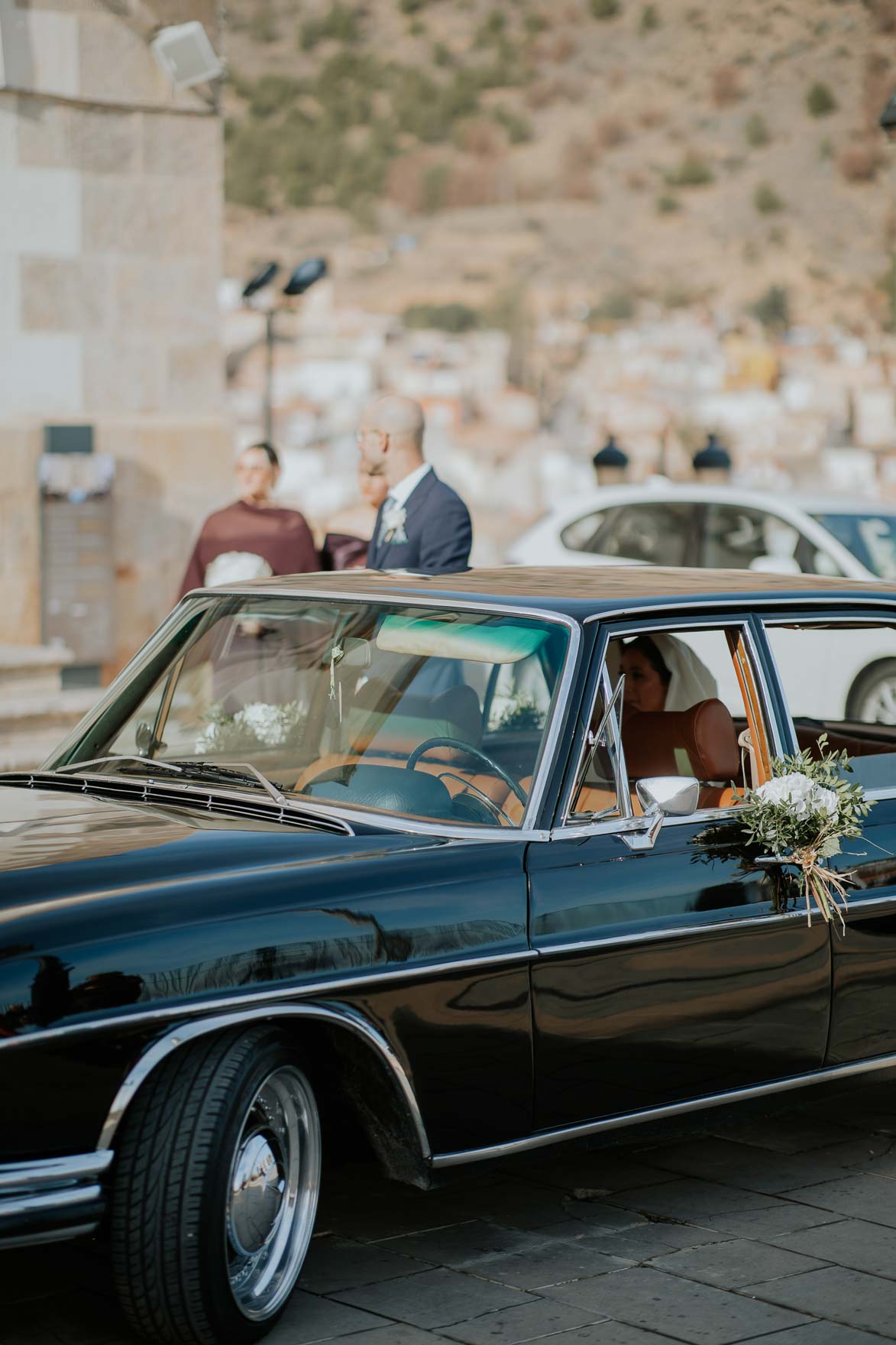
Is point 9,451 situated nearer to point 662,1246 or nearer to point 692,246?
point 662,1246

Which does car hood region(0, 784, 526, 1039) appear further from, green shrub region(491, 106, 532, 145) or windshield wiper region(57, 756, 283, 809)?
Answer: green shrub region(491, 106, 532, 145)

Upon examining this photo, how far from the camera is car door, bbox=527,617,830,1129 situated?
4.24 metres

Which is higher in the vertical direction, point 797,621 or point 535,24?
point 535,24

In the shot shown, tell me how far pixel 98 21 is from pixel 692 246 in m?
98.1

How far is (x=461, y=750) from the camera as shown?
459 cm

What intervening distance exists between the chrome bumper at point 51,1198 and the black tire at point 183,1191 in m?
0.08

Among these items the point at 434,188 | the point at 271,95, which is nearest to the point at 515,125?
the point at 434,188

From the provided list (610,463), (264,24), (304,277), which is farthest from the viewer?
(264,24)

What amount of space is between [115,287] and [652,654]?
7.90 m

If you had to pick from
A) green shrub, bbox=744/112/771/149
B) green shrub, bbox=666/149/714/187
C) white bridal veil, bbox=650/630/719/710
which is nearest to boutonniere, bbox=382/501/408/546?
white bridal veil, bbox=650/630/719/710

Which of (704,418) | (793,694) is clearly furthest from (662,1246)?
(704,418)

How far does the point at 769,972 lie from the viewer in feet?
15.2

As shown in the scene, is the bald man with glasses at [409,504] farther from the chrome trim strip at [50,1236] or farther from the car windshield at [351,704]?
the chrome trim strip at [50,1236]

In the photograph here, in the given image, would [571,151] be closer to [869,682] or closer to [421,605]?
[869,682]
